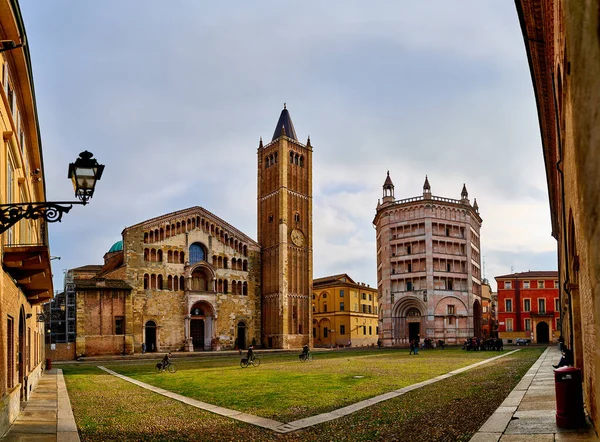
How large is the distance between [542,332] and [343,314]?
27.7 m

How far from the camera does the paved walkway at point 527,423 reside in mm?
9461

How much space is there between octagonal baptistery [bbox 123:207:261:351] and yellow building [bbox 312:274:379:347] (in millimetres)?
23257

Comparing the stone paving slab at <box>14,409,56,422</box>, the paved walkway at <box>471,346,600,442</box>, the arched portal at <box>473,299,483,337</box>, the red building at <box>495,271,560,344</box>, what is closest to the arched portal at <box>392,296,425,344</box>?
the arched portal at <box>473,299,483,337</box>

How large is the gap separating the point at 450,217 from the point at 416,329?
14737 mm

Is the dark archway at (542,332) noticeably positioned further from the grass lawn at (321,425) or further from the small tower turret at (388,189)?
the grass lawn at (321,425)

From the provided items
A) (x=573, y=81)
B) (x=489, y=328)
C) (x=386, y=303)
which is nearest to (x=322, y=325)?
(x=386, y=303)

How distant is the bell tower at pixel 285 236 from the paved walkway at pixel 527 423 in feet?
167

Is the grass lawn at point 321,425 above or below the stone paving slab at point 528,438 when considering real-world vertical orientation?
below

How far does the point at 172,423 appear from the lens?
13.4 metres

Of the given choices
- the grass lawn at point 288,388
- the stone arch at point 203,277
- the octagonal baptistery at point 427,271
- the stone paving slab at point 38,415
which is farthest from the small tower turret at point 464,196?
the stone paving slab at point 38,415

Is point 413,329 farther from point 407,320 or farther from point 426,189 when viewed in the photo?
point 426,189

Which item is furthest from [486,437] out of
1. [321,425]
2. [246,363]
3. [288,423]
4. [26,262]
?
[246,363]

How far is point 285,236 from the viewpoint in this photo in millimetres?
67750

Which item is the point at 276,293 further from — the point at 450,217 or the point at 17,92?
the point at 17,92
